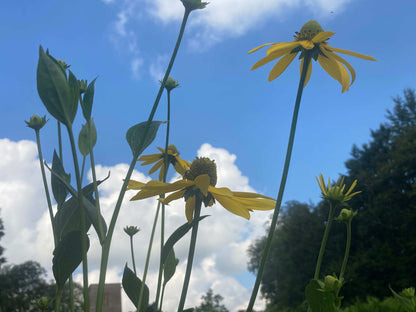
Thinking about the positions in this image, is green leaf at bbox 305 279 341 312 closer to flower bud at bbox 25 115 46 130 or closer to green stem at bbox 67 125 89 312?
green stem at bbox 67 125 89 312

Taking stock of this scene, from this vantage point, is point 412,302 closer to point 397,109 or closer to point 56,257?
point 56,257

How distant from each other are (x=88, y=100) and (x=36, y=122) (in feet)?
1.58

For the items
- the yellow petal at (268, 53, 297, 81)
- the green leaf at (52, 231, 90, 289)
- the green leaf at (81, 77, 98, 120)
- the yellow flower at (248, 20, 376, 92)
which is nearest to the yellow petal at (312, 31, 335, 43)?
the yellow flower at (248, 20, 376, 92)

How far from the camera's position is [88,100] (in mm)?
1035

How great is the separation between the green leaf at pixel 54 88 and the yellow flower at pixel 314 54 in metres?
0.43

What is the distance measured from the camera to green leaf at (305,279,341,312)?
35.4 inches

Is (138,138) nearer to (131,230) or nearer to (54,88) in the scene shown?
(54,88)

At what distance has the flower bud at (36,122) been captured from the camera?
1.40 metres

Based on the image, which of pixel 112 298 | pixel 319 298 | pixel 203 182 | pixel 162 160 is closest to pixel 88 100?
pixel 203 182

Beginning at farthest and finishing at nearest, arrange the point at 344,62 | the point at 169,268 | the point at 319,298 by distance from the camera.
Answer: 1. the point at 169,268
2. the point at 344,62
3. the point at 319,298

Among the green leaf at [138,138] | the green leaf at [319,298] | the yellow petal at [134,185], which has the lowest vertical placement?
the green leaf at [319,298]

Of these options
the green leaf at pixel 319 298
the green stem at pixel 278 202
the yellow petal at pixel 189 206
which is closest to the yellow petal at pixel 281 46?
the green stem at pixel 278 202

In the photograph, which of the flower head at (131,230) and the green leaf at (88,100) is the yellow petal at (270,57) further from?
the flower head at (131,230)

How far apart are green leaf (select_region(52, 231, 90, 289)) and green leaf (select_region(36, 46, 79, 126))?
0.28 m
